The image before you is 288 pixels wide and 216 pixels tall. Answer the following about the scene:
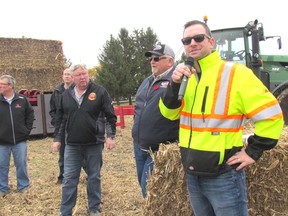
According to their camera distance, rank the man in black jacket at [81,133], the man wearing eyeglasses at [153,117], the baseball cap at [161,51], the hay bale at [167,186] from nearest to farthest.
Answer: the hay bale at [167,186] < the man wearing eyeglasses at [153,117] < the baseball cap at [161,51] < the man in black jacket at [81,133]

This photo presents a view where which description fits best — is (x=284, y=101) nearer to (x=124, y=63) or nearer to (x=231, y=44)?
(x=231, y=44)

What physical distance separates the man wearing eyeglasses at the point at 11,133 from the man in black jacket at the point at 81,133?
5.03 feet

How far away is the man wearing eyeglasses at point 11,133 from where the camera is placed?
19.2 feet

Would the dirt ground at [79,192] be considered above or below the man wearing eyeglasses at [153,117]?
below

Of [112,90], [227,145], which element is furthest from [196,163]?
[112,90]

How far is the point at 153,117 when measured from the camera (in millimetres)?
3668

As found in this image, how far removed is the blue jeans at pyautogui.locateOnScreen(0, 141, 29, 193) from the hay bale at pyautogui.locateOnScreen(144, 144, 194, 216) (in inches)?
114

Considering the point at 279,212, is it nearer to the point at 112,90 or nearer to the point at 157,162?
the point at 157,162

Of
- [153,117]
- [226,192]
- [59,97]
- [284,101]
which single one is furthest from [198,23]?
[284,101]

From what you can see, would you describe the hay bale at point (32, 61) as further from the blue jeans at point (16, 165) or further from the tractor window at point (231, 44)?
the blue jeans at point (16, 165)

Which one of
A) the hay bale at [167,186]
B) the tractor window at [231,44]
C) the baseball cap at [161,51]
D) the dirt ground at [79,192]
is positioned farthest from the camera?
the tractor window at [231,44]

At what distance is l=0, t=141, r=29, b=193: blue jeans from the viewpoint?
5.86 m

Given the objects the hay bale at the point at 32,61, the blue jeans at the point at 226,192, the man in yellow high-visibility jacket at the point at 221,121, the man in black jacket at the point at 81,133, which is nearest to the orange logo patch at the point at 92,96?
the man in black jacket at the point at 81,133

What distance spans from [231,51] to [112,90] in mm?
32695
